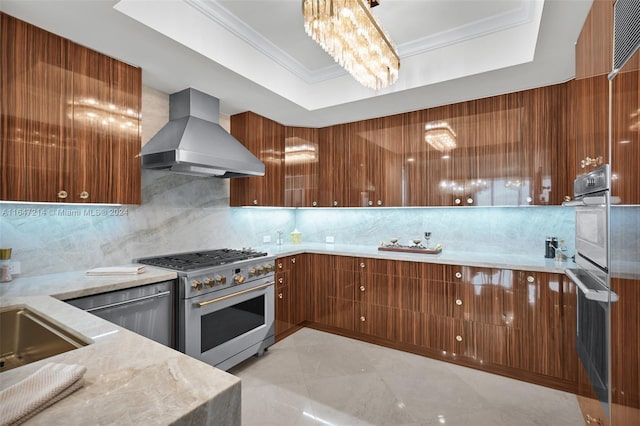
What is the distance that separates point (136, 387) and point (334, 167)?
133 inches

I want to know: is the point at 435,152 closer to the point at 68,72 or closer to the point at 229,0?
the point at 229,0

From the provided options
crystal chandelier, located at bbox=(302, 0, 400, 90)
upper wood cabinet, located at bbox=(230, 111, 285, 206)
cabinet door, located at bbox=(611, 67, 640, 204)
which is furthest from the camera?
upper wood cabinet, located at bbox=(230, 111, 285, 206)

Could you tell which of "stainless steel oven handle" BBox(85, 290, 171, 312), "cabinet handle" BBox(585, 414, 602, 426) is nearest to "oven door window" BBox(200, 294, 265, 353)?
"stainless steel oven handle" BBox(85, 290, 171, 312)

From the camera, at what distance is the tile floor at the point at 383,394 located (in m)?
2.01

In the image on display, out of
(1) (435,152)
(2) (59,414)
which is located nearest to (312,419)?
(2) (59,414)

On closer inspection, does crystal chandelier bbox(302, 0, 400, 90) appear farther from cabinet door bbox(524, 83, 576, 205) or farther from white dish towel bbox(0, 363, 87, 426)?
white dish towel bbox(0, 363, 87, 426)

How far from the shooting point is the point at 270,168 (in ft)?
11.8

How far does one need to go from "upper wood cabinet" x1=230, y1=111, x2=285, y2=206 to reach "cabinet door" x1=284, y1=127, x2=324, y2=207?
5.0 inches

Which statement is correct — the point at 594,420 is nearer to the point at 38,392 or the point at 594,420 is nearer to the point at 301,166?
the point at 38,392

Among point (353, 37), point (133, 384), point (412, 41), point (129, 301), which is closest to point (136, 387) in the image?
point (133, 384)

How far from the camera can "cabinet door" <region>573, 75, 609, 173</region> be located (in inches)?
48.8

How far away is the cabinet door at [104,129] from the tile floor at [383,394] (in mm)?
1827

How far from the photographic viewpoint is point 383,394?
7.47 ft

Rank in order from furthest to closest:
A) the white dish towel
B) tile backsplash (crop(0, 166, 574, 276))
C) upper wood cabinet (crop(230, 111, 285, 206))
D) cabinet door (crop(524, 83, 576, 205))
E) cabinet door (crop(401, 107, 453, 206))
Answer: upper wood cabinet (crop(230, 111, 285, 206)) < cabinet door (crop(401, 107, 453, 206)) < cabinet door (crop(524, 83, 576, 205)) < tile backsplash (crop(0, 166, 574, 276)) < the white dish towel
